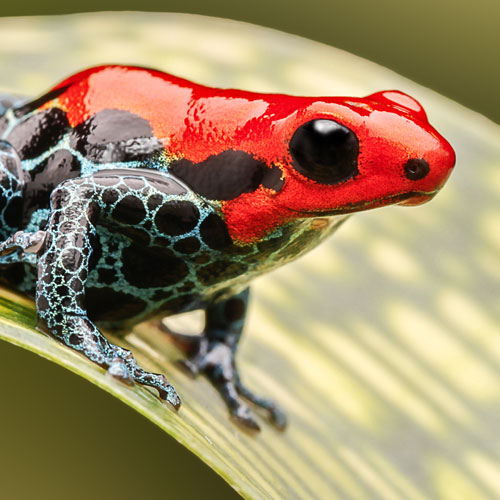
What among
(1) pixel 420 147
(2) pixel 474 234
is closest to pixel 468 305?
(2) pixel 474 234

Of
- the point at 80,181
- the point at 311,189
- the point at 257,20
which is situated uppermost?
the point at 257,20

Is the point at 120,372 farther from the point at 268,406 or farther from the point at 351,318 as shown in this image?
the point at 351,318

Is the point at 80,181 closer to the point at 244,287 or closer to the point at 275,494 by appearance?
the point at 244,287

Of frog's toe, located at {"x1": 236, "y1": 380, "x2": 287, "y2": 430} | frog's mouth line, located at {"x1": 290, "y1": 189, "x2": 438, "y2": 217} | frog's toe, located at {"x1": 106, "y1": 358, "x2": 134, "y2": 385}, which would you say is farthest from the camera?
frog's toe, located at {"x1": 236, "y1": 380, "x2": 287, "y2": 430}

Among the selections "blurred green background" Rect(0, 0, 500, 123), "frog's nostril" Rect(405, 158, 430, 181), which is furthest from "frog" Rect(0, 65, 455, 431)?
"blurred green background" Rect(0, 0, 500, 123)

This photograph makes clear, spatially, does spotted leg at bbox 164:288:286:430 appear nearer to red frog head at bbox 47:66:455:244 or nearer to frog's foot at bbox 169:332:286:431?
frog's foot at bbox 169:332:286:431

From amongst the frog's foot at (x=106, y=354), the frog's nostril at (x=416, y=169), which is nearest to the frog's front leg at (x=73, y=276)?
the frog's foot at (x=106, y=354)
